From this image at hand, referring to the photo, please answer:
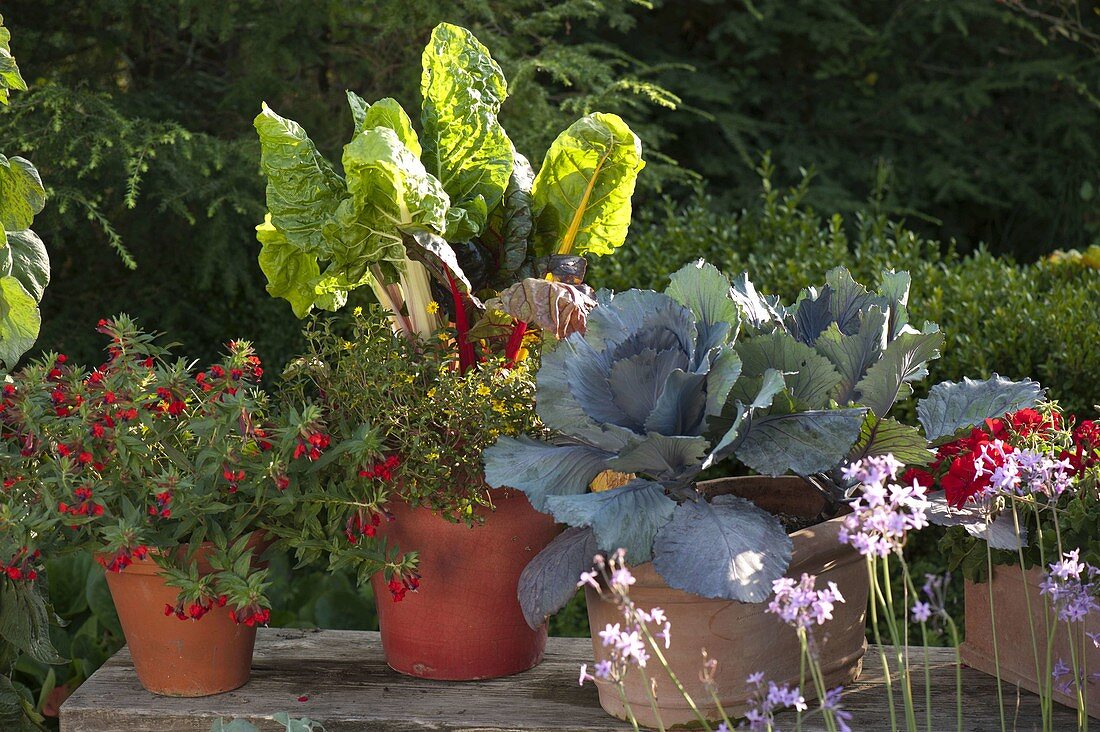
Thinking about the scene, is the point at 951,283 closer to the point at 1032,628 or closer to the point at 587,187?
the point at 587,187

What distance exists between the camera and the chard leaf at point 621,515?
4.79ft

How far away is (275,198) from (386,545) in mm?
594

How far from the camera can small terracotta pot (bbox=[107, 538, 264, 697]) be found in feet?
5.65

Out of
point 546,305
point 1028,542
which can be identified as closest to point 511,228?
point 546,305

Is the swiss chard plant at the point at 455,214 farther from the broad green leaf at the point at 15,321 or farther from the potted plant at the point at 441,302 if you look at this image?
the broad green leaf at the point at 15,321

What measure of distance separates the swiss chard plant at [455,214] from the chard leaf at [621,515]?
1.06 ft

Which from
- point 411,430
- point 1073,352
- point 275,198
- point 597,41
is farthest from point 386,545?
point 597,41

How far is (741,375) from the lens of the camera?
5.35ft

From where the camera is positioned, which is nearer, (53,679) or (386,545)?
(386,545)

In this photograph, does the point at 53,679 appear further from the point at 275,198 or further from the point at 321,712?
the point at 275,198

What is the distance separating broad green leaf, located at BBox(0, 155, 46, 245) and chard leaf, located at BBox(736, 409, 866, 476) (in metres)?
1.22

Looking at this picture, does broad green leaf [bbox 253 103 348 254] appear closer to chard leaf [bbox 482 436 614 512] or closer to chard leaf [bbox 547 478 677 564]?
chard leaf [bbox 482 436 614 512]

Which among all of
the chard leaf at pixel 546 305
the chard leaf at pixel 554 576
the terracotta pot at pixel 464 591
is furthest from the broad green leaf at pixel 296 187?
the chard leaf at pixel 554 576

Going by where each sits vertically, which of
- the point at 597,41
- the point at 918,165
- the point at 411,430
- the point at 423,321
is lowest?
the point at 411,430
